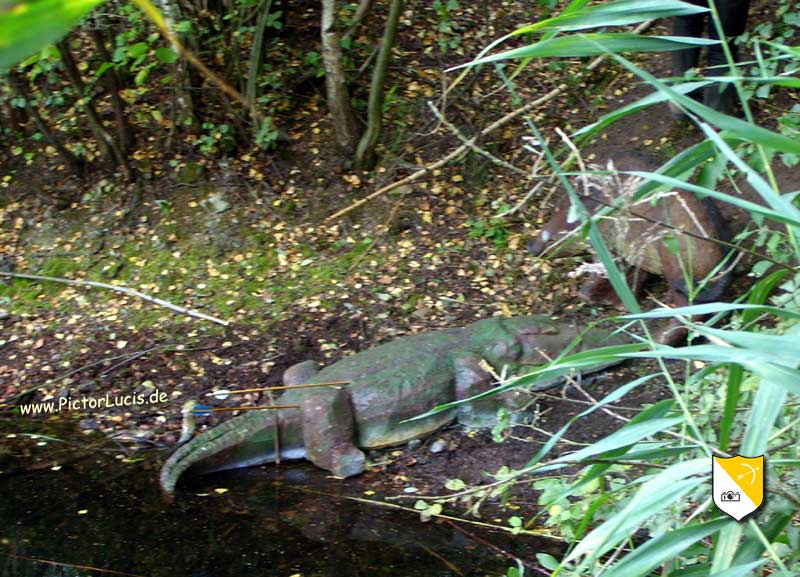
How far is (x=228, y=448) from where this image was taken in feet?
12.7

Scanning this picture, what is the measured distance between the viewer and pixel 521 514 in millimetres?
3453

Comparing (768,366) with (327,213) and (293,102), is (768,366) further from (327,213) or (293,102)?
(293,102)

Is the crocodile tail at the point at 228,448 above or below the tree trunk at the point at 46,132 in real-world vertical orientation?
below

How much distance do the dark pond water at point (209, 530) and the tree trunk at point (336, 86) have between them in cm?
278

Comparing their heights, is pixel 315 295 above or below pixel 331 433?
above

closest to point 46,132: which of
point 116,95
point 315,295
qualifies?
point 116,95

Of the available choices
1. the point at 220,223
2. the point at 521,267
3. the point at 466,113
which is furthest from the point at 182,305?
the point at 466,113

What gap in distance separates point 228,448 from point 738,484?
297 centimetres

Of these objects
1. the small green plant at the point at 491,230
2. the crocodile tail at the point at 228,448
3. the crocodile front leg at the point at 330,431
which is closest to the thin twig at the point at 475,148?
the crocodile front leg at the point at 330,431

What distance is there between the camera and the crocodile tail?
3.71 m

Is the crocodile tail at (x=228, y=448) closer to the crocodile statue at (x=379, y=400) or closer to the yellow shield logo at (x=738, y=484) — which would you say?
the crocodile statue at (x=379, y=400)

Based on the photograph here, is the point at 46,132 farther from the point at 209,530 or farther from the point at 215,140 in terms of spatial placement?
the point at 209,530

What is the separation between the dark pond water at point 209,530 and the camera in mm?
3154

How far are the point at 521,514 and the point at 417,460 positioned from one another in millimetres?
707
